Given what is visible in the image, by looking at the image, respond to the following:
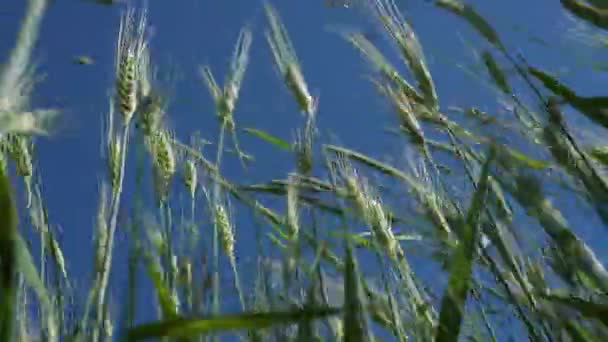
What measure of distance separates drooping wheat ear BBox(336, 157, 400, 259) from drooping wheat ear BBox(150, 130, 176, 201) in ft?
0.49

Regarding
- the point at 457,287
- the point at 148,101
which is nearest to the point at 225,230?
the point at 148,101

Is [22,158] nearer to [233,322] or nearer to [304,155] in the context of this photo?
[304,155]

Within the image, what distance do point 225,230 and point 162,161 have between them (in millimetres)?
164

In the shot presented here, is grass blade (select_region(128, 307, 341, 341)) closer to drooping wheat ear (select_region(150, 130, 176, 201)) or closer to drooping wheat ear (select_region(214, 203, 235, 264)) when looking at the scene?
drooping wheat ear (select_region(150, 130, 176, 201))

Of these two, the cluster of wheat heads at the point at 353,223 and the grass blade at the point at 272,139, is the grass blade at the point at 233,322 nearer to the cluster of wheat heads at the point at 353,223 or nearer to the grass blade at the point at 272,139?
the cluster of wheat heads at the point at 353,223

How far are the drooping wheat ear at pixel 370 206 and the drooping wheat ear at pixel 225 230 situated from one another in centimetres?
19

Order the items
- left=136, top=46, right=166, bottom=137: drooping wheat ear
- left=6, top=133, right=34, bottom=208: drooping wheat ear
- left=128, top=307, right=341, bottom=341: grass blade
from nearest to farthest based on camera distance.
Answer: left=128, top=307, right=341, bottom=341: grass blade
left=136, top=46, right=166, bottom=137: drooping wheat ear
left=6, top=133, right=34, bottom=208: drooping wheat ear

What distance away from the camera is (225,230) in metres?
0.90

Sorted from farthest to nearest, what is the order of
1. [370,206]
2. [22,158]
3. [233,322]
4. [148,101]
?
1. [22,158]
2. [370,206]
3. [148,101]
4. [233,322]

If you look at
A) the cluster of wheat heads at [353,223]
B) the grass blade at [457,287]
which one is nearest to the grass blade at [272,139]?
the cluster of wheat heads at [353,223]

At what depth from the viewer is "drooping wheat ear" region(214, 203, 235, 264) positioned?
86cm

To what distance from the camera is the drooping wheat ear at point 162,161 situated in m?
0.67

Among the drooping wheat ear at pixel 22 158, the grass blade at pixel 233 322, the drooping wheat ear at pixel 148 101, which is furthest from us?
the drooping wheat ear at pixel 22 158

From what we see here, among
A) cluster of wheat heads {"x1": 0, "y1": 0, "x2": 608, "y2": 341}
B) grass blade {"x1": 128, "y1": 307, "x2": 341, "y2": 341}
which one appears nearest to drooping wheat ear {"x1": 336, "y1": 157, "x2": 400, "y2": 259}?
cluster of wheat heads {"x1": 0, "y1": 0, "x2": 608, "y2": 341}
